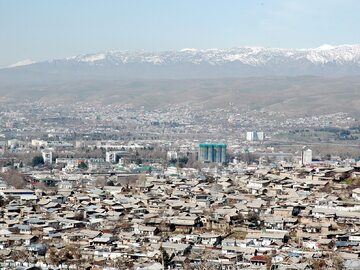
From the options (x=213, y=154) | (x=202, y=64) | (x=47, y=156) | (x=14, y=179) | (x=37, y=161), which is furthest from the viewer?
(x=202, y=64)

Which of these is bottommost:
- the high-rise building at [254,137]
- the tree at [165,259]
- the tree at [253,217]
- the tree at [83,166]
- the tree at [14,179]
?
the high-rise building at [254,137]

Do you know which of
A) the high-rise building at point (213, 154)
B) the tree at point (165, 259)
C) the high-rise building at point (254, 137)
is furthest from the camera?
the high-rise building at point (254, 137)

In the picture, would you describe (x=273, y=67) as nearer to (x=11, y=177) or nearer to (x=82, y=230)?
(x=11, y=177)

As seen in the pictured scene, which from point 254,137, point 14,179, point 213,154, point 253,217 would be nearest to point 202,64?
point 254,137

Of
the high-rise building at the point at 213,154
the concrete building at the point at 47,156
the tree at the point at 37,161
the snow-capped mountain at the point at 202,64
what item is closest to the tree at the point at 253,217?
the tree at the point at 37,161

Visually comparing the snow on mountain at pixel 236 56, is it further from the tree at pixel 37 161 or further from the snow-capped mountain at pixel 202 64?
the tree at pixel 37 161

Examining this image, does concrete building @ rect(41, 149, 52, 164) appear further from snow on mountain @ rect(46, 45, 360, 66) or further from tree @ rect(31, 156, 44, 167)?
snow on mountain @ rect(46, 45, 360, 66)

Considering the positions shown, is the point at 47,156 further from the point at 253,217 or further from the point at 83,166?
the point at 253,217

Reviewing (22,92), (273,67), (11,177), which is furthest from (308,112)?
(273,67)

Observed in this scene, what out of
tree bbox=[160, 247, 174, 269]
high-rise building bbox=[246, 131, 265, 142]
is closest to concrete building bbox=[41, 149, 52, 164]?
high-rise building bbox=[246, 131, 265, 142]
